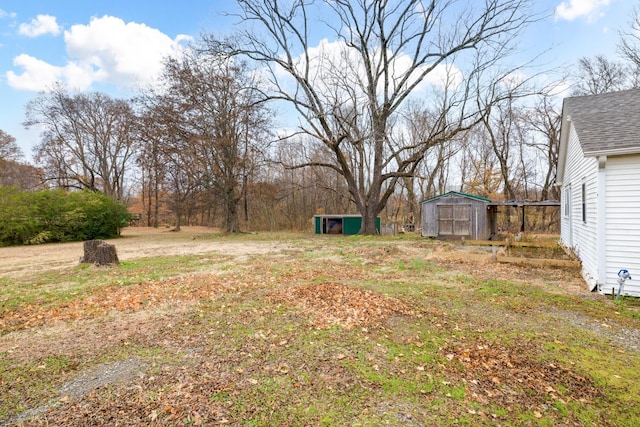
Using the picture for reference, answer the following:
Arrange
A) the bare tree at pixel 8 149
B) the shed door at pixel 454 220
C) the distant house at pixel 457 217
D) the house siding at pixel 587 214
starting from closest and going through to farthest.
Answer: the house siding at pixel 587 214 → the distant house at pixel 457 217 → the shed door at pixel 454 220 → the bare tree at pixel 8 149

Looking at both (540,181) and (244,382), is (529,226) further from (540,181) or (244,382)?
(244,382)

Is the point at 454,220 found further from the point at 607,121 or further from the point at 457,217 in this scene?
the point at 607,121

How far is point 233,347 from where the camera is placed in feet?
11.7

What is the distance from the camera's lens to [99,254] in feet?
29.0

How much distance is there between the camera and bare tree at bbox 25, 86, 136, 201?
26297 millimetres

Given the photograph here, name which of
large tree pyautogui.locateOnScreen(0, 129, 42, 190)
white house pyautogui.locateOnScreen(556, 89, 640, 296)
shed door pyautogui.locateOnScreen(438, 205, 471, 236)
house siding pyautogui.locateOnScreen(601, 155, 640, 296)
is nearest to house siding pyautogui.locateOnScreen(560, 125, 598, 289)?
white house pyautogui.locateOnScreen(556, 89, 640, 296)

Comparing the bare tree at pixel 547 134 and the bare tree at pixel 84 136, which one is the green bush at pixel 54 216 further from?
the bare tree at pixel 547 134

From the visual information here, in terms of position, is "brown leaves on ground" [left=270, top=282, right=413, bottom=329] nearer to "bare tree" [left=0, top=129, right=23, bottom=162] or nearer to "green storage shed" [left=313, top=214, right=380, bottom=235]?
"green storage shed" [left=313, top=214, right=380, bottom=235]

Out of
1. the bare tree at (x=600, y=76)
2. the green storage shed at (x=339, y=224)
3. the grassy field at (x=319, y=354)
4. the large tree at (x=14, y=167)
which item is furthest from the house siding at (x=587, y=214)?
the large tree at (x=14, y=167)

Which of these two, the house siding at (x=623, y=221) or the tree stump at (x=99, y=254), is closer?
the house siding at (x=623, y=221)

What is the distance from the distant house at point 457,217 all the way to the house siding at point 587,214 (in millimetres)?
5399

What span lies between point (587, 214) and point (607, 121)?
1.98 meters

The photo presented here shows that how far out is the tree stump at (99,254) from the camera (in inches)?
347

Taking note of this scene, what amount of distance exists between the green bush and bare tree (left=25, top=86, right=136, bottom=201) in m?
8.42
